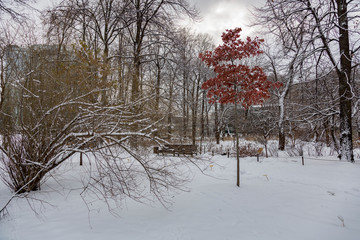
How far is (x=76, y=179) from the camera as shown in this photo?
5344mm

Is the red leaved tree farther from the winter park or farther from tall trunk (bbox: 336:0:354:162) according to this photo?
tall trunk (bbox: 336:0:354:162)

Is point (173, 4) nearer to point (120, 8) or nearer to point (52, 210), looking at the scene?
point (120, 8)

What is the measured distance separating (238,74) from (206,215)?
3.64 metres

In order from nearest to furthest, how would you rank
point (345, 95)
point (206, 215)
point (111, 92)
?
point (206, 215) → point (111, 92) → point (345, 95)

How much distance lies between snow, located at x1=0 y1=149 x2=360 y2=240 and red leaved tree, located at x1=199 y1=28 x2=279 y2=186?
1.27 m

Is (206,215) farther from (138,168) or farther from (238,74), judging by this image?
(238,74)

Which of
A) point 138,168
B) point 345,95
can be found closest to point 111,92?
point 138,168

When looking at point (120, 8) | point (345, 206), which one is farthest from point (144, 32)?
point (345, 206)

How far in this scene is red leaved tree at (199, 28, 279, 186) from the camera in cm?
508

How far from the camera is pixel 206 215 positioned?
11.2ft

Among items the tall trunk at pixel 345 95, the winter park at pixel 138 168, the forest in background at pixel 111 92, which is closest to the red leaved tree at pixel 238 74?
the winter park at pixel 138 168

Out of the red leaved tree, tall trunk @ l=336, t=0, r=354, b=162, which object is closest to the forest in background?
tall trunk @ l=336, t=0, r=354, b=162

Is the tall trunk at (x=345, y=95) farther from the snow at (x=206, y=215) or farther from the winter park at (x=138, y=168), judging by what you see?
the snow at (x=206, y=215)

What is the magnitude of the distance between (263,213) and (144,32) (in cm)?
928
